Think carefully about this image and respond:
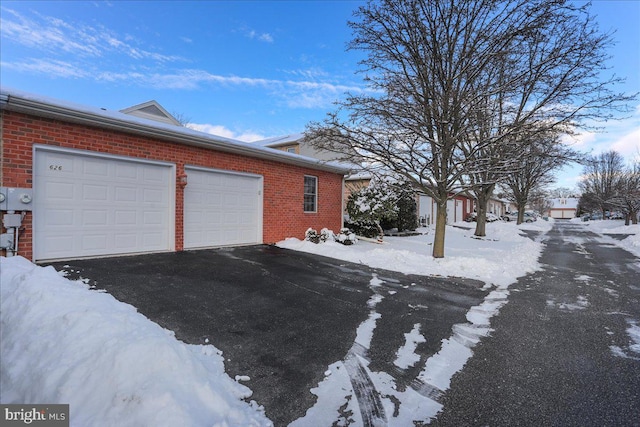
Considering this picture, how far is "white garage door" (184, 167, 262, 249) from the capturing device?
8.23 meters

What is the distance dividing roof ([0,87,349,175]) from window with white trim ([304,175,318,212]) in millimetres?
1644

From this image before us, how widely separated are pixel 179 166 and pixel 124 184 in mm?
1337

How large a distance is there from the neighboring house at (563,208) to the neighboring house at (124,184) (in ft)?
312

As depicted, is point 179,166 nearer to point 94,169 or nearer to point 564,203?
point 94,169

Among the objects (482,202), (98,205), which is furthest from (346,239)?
(482,202)

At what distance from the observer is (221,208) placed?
894 centimetres

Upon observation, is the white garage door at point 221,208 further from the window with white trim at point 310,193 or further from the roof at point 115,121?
the window with white trim at point 310,193

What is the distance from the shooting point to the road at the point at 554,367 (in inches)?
91.4

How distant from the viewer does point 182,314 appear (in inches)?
157

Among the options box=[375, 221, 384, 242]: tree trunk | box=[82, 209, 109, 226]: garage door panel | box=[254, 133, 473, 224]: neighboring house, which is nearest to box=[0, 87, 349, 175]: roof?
box=[82, 209, 109, 226]: garage door panel

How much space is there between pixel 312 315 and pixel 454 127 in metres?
6.07

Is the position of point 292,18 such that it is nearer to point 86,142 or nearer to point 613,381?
point 86,142

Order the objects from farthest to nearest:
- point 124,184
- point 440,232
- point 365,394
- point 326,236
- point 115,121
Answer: point 326,236 → point 440,232 → point 124,184 → point 115,121 → point 365,394

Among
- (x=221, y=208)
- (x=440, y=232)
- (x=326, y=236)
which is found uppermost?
(x=221, y=208)
